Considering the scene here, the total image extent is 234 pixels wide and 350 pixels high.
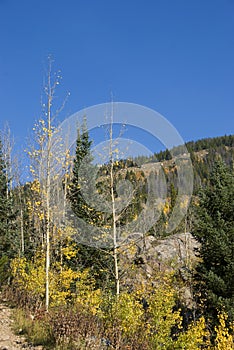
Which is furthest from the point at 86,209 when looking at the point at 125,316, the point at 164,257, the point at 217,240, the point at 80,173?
the point at 164,257

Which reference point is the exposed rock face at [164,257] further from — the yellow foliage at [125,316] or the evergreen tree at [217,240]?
the yellow foliage at [125,316]

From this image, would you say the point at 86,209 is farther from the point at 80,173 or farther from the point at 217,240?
the point at 217,240

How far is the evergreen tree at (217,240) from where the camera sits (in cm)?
1639

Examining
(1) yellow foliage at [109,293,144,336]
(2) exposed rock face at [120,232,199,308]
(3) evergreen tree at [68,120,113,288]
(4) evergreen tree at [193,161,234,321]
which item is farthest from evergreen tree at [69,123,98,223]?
(2) exposed rock face at [120,232,199,308]

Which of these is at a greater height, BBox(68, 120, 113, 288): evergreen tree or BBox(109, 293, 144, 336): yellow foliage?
BBox(68, 120, 113, 288): evergreen tree

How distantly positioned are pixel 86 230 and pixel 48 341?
34.7 ft

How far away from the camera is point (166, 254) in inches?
1468

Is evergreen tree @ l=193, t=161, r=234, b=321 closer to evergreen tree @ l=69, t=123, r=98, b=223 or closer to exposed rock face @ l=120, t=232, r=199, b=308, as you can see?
evergreen tree @ l=69, t=123, r=98, b=223

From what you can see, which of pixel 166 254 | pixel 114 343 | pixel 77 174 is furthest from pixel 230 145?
pixel 114 343

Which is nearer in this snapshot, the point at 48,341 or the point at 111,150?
the point at 48,341

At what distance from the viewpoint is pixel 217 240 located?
17.1 metres

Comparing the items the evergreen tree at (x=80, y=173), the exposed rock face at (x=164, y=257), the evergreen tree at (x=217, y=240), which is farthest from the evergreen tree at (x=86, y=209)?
the exposed rock face at (x=164, y=257)

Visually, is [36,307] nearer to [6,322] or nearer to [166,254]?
[6,322]

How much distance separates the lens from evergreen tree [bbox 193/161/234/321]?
645 inches
